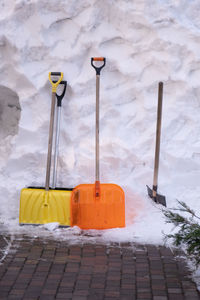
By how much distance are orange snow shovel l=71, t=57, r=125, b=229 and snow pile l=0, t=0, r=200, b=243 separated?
0.37 metres

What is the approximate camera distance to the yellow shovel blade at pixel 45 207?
4887 millimetres

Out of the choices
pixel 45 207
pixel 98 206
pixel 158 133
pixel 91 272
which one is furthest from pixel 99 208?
pixel 91 272

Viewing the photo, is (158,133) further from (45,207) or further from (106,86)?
(45,207)

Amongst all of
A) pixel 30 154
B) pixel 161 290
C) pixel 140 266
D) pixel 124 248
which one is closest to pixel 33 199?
pixel 30 154

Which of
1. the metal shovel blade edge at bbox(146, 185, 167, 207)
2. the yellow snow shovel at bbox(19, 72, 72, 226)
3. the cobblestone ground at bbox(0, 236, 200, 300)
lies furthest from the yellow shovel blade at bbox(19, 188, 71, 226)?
the metal shovel blade edge at bbox(146, 185, 167, 207)

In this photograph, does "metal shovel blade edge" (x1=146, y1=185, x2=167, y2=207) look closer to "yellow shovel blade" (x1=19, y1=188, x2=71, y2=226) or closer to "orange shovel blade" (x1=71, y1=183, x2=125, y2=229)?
"orange shovel blade" (x1=71, y1=183, x2=125, y2=229)

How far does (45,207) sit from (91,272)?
1095 mm

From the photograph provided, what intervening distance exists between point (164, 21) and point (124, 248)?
2.21 meters

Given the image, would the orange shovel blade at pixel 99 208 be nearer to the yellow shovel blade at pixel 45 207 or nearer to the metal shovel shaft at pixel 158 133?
the yellow shovel blade at pixel 45 207

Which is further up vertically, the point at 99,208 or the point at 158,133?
the point at 158,133

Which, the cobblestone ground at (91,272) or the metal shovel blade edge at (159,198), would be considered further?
the metal shovel blade edge at (159,198)

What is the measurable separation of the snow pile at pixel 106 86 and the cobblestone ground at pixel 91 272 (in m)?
0.98

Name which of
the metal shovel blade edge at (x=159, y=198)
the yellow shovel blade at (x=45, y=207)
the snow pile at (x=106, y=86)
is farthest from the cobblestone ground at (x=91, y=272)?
the snow pile at (x=106, y=86)

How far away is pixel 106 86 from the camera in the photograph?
539 cm
